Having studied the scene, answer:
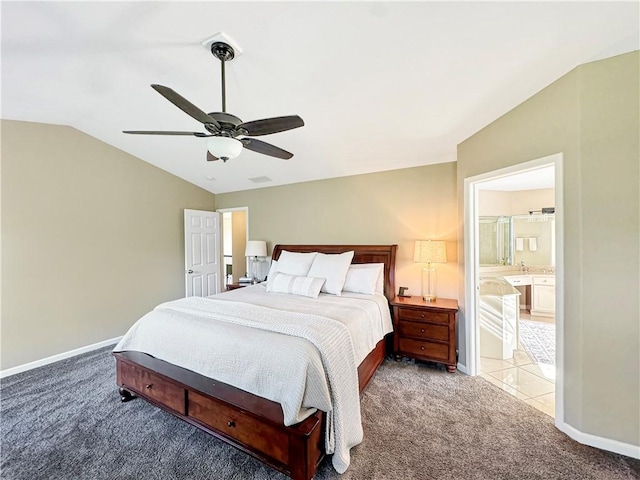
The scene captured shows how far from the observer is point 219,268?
17.4ft

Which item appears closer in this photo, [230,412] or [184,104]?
[184,104]

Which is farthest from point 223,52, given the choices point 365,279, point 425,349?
point 425,349

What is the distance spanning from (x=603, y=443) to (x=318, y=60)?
10.9ft

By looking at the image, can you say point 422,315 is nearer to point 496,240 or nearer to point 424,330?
point 424,330

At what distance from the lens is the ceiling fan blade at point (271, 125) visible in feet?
5.39

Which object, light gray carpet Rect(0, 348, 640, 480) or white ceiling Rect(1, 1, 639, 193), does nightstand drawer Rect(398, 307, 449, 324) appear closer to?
light gray carpet Rect(0, 348, 640, 480)

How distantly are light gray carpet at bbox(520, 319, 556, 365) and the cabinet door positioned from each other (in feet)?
1.33

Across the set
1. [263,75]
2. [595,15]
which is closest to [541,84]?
[595,15]

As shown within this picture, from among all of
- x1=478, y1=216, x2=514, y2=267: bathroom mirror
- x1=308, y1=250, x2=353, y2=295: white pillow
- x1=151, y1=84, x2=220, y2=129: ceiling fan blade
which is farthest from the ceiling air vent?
x1=478, y1=216, x2=514, y2=267: bathroom mirror

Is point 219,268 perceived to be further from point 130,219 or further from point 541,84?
point 541,84

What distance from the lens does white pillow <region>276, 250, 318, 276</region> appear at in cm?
359

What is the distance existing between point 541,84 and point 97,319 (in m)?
5.49

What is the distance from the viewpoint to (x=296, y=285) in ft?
10.6

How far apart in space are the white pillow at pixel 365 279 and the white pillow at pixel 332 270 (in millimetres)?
96
